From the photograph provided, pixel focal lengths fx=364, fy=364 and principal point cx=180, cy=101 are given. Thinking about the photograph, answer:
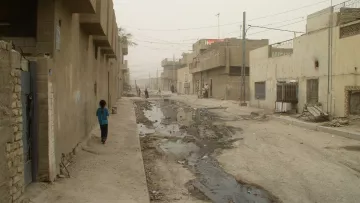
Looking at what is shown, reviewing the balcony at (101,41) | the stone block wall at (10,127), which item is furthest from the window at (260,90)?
the stone block wall at (10,127)

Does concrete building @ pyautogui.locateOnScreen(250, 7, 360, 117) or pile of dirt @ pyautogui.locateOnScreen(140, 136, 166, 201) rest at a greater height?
concrete building @ pyautogui.locateOnScreen(250, 7, 360, 117)

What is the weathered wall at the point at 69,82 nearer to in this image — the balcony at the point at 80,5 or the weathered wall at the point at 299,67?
the balcony at the point at 80,5

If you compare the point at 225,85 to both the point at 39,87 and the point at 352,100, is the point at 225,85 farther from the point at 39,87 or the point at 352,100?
the point at 39,87

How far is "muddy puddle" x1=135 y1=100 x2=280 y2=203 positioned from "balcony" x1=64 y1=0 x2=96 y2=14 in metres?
3.95

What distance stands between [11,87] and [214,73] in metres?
37.9

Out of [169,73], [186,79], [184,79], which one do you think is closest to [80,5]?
[186,79]

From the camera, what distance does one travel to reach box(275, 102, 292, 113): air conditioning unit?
2098 cm

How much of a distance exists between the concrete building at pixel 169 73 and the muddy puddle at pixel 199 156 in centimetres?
6762

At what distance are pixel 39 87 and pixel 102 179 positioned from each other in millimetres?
2129

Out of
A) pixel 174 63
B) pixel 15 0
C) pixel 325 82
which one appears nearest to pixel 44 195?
pixel 15 0

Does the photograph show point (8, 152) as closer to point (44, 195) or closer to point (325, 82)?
point (44, 195)

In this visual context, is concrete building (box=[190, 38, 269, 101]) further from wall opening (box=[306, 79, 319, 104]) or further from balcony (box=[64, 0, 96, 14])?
balcony (box=[64, 0, 96, 14])

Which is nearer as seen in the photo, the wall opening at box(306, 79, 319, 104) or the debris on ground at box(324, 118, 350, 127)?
the debris on ground at box(324, 118, 350, 127)

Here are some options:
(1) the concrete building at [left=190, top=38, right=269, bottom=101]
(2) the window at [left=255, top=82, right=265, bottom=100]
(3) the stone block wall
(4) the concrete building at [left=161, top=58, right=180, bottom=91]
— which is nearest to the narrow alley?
(3) the stone block wall
